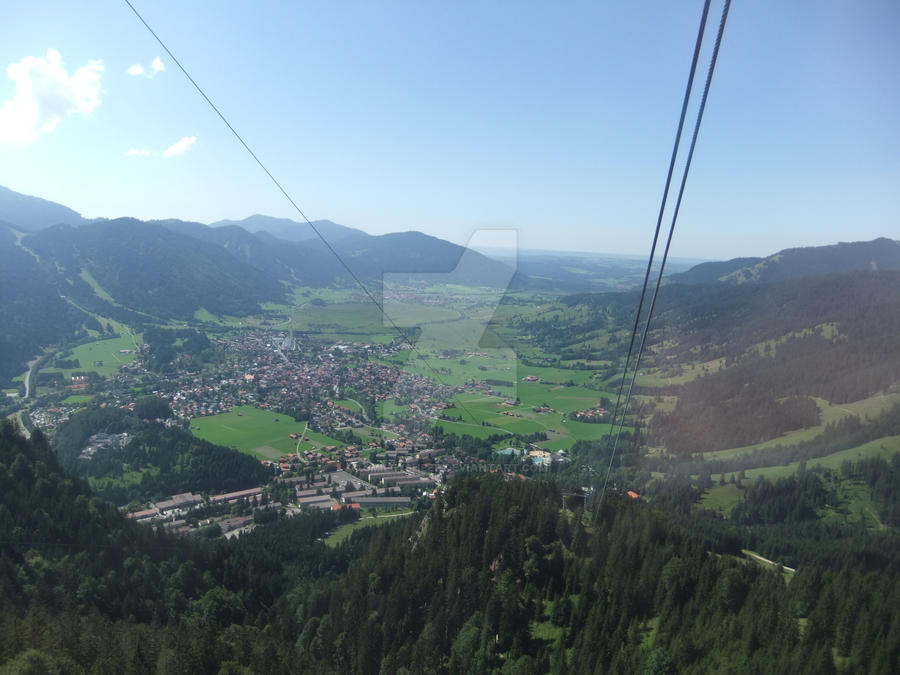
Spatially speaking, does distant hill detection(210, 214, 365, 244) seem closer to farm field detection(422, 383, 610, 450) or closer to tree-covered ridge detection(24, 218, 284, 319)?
tree-covered ridge detection(24, 218, 284, 319)

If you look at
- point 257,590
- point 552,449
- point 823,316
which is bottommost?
point 257,590

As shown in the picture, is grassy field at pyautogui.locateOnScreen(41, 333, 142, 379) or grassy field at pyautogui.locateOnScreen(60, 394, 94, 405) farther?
grassy field at pyautogui.locateOnScreen(41, 333, 142, 379)

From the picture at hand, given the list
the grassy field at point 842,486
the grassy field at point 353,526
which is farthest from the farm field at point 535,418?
the grassy field at point 842,486

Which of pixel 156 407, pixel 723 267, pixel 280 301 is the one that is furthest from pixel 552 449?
pixel 723 267

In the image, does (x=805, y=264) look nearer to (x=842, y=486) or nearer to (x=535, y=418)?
(x=842, y=486)

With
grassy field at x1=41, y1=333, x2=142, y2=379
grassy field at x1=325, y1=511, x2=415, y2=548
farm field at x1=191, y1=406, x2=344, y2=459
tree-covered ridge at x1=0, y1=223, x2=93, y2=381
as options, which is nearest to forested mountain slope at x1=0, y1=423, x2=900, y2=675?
grassy field at x1=325, y1=511, x2=415, y2=548

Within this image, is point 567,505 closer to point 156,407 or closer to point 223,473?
point 223,473

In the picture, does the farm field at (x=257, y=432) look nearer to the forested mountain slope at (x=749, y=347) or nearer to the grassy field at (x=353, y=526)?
the grassy field at (x=353, y=526)
